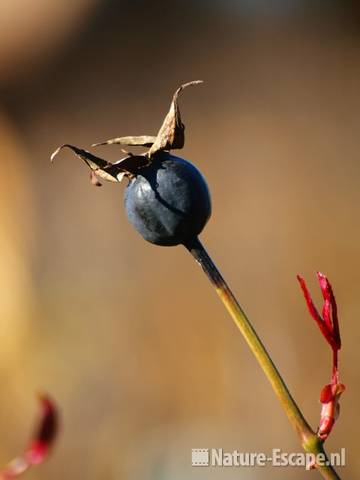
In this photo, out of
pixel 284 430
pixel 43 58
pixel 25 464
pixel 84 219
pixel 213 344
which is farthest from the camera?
pixel 43 58

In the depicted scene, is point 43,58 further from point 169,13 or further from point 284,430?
point 284,430

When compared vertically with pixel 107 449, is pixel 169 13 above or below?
above

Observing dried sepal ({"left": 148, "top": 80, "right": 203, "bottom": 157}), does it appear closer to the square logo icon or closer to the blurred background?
the square logo icon

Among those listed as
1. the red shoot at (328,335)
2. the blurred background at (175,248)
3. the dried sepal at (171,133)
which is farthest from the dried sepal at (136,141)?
the blurred background at (175,248)

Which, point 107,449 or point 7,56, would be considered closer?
point 107,449

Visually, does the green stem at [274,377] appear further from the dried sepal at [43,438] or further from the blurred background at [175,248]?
the blurred background at [175,248]

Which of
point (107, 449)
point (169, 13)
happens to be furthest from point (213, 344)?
point (169, 13)

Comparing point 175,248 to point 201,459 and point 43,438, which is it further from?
point 43,438
